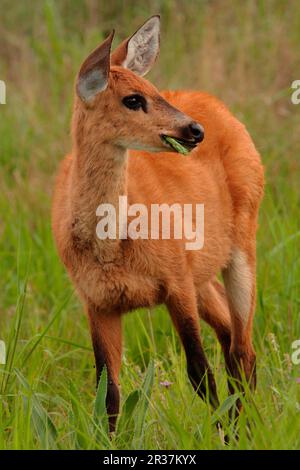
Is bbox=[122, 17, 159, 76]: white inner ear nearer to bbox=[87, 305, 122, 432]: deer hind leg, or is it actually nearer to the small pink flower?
bbox=[87, 305, 122, 432]: deer hind leg

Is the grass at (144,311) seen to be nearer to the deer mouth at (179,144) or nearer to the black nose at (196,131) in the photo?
the deer mouth at (179,144)

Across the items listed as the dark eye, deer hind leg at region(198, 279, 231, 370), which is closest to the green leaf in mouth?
the dark eye

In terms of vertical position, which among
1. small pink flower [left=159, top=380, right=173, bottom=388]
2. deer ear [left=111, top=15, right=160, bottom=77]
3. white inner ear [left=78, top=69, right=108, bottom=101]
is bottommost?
small pink flower [left=159, top=380, right=173, bottom=388]

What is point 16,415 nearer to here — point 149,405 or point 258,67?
point 149,405

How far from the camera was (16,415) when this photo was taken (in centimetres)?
461

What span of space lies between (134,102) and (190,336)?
3.94ft

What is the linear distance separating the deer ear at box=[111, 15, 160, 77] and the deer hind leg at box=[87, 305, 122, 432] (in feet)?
4.06

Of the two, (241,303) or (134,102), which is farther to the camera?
(241,303)

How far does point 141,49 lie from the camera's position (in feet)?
18.9

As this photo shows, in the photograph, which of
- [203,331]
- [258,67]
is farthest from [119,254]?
[258,67]

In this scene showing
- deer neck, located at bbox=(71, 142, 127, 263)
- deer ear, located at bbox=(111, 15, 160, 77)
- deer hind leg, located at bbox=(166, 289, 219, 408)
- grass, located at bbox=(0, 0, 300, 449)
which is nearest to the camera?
grass, located at bbox=(0, 0, 300, 449)

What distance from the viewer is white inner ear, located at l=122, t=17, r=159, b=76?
569cm

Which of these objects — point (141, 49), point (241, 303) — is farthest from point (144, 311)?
point (141, 49)

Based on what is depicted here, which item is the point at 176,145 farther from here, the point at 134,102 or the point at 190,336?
the point at 190,336
